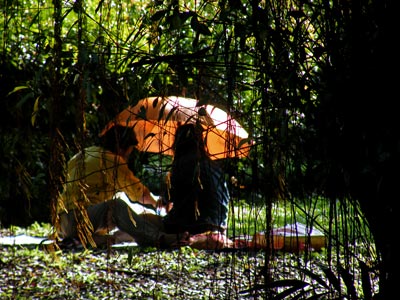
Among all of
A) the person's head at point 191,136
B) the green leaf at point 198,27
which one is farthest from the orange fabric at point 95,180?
the green leaf at point 198,27


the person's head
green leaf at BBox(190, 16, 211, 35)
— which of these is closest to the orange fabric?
the person's head

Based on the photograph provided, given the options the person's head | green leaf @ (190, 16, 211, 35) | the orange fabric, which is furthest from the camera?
the orange fabric

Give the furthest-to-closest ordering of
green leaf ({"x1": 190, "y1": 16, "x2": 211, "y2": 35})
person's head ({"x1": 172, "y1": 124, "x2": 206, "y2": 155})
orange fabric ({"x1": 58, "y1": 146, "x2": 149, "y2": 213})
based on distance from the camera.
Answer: orange fabric ({"x1": 58, "y1": 146, "x2": 149, "y2": 213}), person's head ({"x1": 172, "y1": 124, "x2": 206, "y2": 155}), green leaf ({"x1": 190, "y1": 16, "x2": 211, "y2": 35})

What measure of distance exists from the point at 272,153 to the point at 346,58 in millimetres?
459

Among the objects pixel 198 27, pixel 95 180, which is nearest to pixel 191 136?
pixel 198 27

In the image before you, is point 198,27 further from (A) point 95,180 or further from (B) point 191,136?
(A) point 95,180

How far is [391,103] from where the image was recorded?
167 cm

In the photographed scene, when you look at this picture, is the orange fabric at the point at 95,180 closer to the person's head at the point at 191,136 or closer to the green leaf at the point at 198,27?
the person's head at the point at 191,136

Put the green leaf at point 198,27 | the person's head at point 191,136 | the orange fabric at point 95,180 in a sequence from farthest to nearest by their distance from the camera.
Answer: the orange fabric at point 95,180 → the person's head at point 191,136 → the green leaf at point 198,27

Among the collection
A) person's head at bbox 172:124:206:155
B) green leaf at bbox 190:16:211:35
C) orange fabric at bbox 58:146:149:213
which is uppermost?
green leaf at bbox 190:16:211:35

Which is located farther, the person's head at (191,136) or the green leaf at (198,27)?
the person's head at (191,136)

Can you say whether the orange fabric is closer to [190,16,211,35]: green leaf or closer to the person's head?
the person's head

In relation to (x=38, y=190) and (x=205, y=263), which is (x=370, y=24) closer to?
(x=205, y=263)

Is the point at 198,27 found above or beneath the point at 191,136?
above
